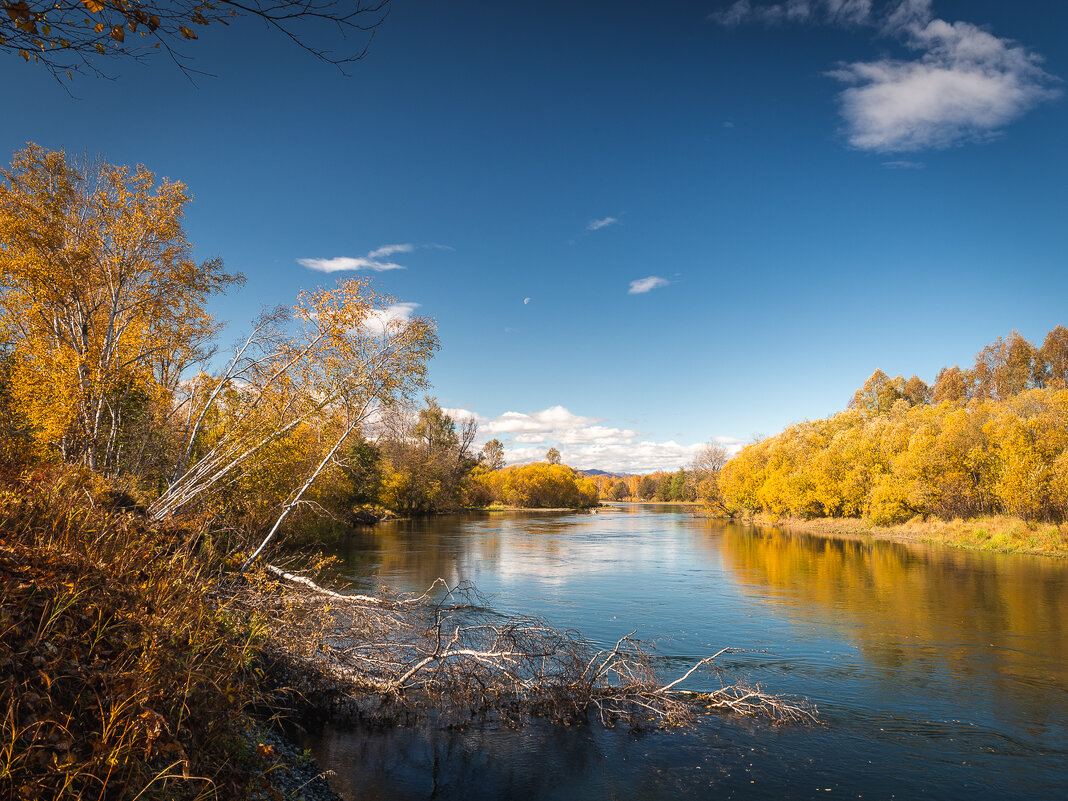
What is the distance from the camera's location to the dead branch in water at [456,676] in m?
9.75

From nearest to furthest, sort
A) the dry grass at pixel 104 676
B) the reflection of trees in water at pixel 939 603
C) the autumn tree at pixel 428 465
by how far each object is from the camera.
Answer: the dry grass at pixel 104 676
the reflection of trees in water at pixel 939 603
the autumn tree at pixel 428 465

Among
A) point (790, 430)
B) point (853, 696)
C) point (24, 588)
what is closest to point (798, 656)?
point (853, 696)

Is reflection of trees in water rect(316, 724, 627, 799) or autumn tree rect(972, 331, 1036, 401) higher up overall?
autumn tree rect(972, 331, 1036, 401)

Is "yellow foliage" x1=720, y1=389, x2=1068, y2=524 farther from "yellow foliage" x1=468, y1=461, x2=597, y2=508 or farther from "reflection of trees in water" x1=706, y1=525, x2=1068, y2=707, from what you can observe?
"yellow foliage" x1=468, y1=461, x2=597, y2=508

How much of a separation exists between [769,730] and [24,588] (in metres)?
10.9

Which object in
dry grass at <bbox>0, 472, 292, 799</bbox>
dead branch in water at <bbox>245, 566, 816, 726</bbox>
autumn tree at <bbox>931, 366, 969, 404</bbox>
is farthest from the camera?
autumn tree at <bbox>931, 366, 969, 404</bbox>

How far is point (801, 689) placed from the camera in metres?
12.2

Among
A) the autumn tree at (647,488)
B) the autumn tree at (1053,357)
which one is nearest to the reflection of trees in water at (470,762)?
the autumn tree at (1053,357)

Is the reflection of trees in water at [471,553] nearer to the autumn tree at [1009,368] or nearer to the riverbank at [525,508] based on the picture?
the riverbank at [525,508]

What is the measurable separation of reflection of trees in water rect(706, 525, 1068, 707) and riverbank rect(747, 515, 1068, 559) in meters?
2.79

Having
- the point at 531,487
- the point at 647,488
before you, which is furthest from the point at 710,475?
the point at 647,488

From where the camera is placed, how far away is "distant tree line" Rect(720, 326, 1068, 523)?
36.5 m

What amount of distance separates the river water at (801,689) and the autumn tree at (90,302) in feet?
34.1

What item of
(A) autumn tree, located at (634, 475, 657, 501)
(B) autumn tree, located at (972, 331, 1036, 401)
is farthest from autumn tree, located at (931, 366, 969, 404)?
(A) autumn tree, located at (634, 475, 657, 501)
